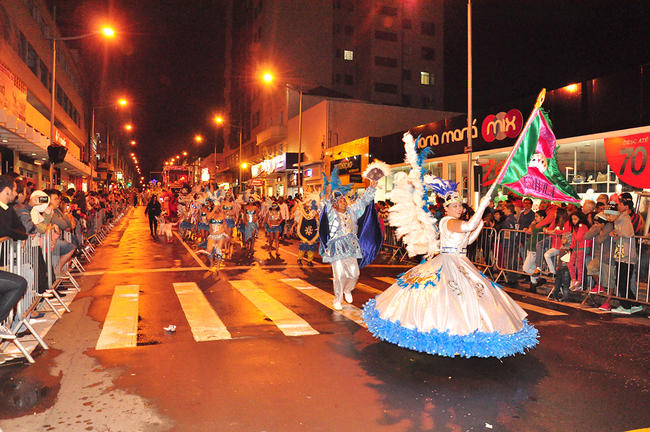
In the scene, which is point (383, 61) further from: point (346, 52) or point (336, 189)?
point (336, 189)

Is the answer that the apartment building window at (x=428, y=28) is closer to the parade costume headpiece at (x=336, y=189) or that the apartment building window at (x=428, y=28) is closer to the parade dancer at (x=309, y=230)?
the parade dancer at (x=309, y=230)

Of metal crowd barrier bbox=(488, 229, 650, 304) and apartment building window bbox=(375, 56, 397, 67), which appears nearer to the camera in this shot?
metal crowd barrier bbox=(488, 229, 650, 304)

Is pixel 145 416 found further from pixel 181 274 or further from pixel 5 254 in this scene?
pixel 181 274

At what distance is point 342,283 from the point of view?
28.9 ft

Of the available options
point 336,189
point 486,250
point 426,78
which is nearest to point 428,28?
point 426,78

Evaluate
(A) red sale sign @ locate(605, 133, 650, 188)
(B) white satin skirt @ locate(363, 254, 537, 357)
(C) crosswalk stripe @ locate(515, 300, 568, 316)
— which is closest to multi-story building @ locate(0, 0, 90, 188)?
(B) white satin skirt @ locate(363, 254, 537, 357)

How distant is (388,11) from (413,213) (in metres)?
61.2

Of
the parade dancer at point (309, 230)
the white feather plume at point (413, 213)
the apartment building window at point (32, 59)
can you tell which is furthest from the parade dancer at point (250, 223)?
the apartment building window at point (32, 59)

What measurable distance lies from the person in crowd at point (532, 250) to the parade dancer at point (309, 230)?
554 cm

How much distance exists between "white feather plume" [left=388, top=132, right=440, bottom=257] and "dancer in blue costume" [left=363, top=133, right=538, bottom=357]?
1 centimetres

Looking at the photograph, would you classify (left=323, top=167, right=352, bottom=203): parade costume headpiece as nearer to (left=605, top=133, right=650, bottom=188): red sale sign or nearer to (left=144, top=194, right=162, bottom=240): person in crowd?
(left=605, top=133, right=650, bottom=188): red sale sign

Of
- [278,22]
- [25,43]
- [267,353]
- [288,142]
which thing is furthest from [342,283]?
[278,22]

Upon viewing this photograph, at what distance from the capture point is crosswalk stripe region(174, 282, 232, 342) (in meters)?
6.89

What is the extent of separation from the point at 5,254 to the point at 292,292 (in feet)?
16.6
